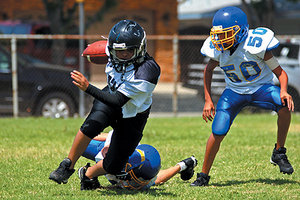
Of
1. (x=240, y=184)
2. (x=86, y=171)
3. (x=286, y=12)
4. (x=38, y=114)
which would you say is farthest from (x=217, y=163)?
(x=286, y=12)

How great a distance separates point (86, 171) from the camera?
5.14 m

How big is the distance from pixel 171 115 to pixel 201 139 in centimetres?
424

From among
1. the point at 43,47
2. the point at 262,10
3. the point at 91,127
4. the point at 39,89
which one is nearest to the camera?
the point at 91,127

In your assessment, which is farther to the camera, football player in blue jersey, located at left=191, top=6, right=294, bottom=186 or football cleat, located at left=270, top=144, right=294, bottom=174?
football cleat, located at left=270, top=144, right=294, bottom=174

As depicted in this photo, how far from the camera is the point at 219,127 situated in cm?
552

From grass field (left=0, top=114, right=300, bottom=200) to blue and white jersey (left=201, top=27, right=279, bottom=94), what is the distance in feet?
3.29

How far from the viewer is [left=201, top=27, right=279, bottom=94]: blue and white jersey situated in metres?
5.56

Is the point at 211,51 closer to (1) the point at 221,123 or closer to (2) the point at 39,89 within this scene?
(1) the point at 221,123

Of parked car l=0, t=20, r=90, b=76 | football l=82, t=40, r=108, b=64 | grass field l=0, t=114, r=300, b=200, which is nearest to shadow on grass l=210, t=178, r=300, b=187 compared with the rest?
grass field l=0, t=114, r=300, b=200

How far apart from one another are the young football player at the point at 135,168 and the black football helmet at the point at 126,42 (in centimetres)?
83

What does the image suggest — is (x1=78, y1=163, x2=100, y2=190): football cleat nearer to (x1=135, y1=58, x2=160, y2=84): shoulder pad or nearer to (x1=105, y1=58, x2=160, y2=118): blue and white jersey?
(x1=105, y1=58, x2=160, y2=118): blue and white jersey

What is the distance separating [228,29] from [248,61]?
414mm

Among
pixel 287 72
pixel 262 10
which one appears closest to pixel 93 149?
pixel 287 72

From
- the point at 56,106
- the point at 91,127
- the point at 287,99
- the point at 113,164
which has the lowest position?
the point at 56,106
